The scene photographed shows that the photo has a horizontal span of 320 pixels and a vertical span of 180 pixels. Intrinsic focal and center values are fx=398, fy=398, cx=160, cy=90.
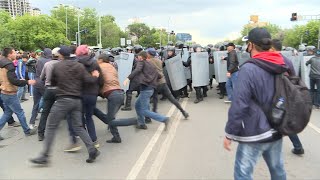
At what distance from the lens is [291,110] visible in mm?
3594

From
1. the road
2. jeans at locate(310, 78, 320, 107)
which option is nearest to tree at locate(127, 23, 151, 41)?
jeans at locate(310, 78, 320, 107)

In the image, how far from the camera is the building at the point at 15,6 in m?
141

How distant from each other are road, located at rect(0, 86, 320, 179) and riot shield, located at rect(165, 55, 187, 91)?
12.8 ft

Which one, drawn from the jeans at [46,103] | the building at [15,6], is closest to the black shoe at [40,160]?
the jeans at [46,103]

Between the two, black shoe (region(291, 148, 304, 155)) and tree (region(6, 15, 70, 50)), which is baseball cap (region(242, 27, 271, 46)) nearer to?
black shoe (region(291, 148, 304, 155))

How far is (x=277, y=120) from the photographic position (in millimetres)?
3613

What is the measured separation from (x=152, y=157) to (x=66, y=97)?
1680 mm

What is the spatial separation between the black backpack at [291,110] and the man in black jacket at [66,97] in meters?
3.30

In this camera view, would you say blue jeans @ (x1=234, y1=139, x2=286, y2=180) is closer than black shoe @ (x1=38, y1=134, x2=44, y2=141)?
Yes

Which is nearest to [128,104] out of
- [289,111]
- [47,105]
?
[47,105]

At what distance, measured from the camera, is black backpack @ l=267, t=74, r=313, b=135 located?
11.8ft

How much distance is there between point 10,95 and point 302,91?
5.86m

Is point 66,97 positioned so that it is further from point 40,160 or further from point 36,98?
point 36,98

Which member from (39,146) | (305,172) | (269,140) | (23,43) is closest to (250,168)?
(269,140)
